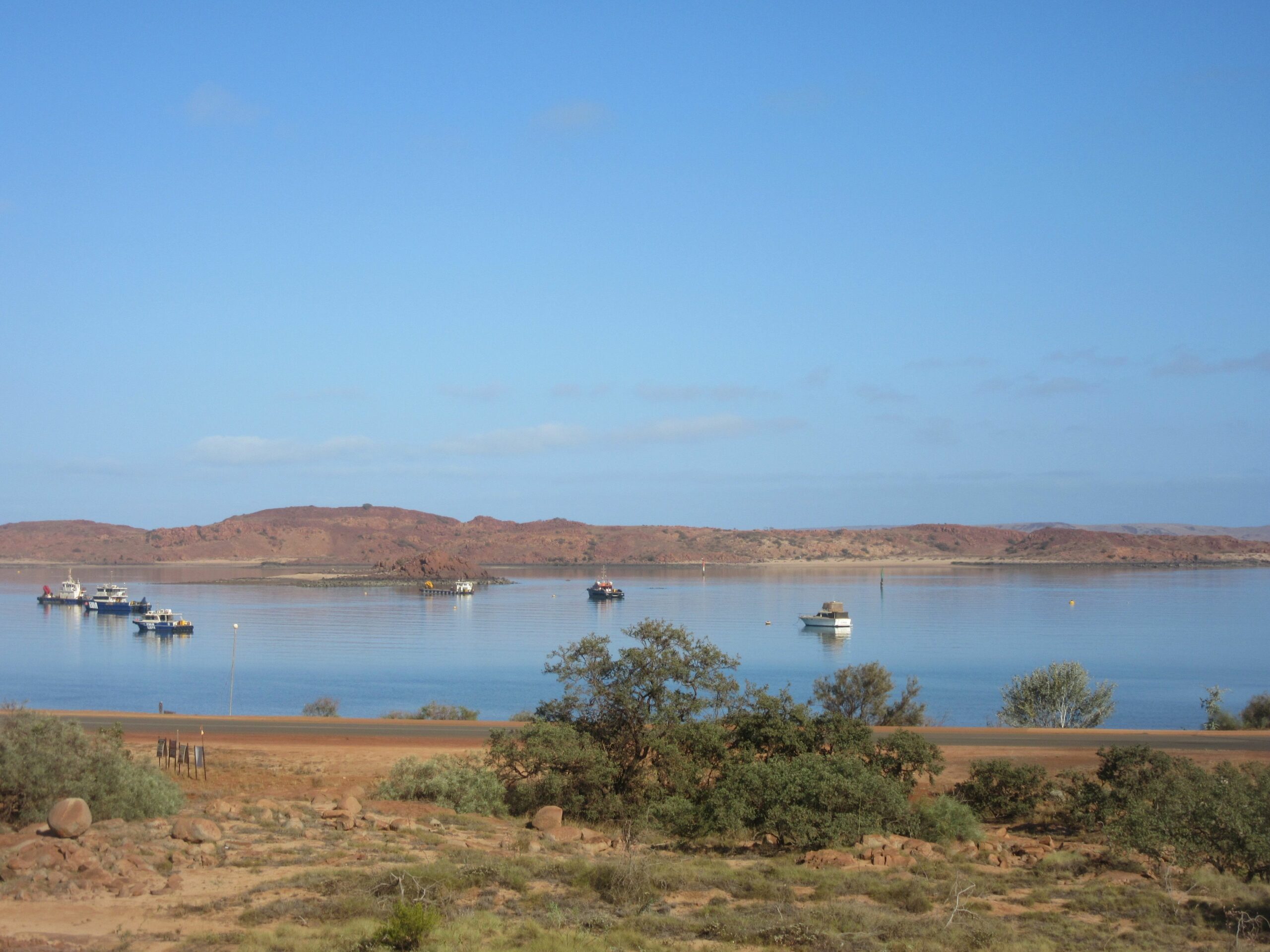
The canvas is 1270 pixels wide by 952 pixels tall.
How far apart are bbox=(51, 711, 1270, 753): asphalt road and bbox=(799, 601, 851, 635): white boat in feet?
152

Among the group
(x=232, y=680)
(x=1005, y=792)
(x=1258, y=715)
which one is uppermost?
(x=1005, y=792)

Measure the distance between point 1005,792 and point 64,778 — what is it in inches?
645

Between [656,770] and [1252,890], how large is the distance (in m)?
10.4

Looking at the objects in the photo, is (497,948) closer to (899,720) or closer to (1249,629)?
(899,720)

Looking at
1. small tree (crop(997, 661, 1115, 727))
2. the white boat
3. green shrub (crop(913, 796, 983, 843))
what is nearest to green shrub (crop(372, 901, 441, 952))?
green shrub (crop(913, 796, 983, 843))

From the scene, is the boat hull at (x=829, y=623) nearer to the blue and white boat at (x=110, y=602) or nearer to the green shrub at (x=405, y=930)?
the blue and white boat at (x=110, y=602)

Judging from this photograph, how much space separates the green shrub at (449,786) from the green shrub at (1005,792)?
898 cm

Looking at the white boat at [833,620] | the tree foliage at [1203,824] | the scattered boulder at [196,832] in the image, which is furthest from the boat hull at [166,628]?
the tree foliage at [1203,824]

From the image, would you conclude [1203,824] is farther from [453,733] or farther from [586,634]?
[586,634]

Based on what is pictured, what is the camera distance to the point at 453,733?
102 feet

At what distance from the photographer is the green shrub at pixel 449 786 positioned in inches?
759

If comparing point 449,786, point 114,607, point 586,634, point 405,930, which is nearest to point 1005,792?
point 449,786

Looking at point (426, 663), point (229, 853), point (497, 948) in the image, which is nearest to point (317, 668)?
point (426, 663)

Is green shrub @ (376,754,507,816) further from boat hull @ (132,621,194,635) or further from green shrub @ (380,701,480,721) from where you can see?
boat hull @ (132,621,194,635)
